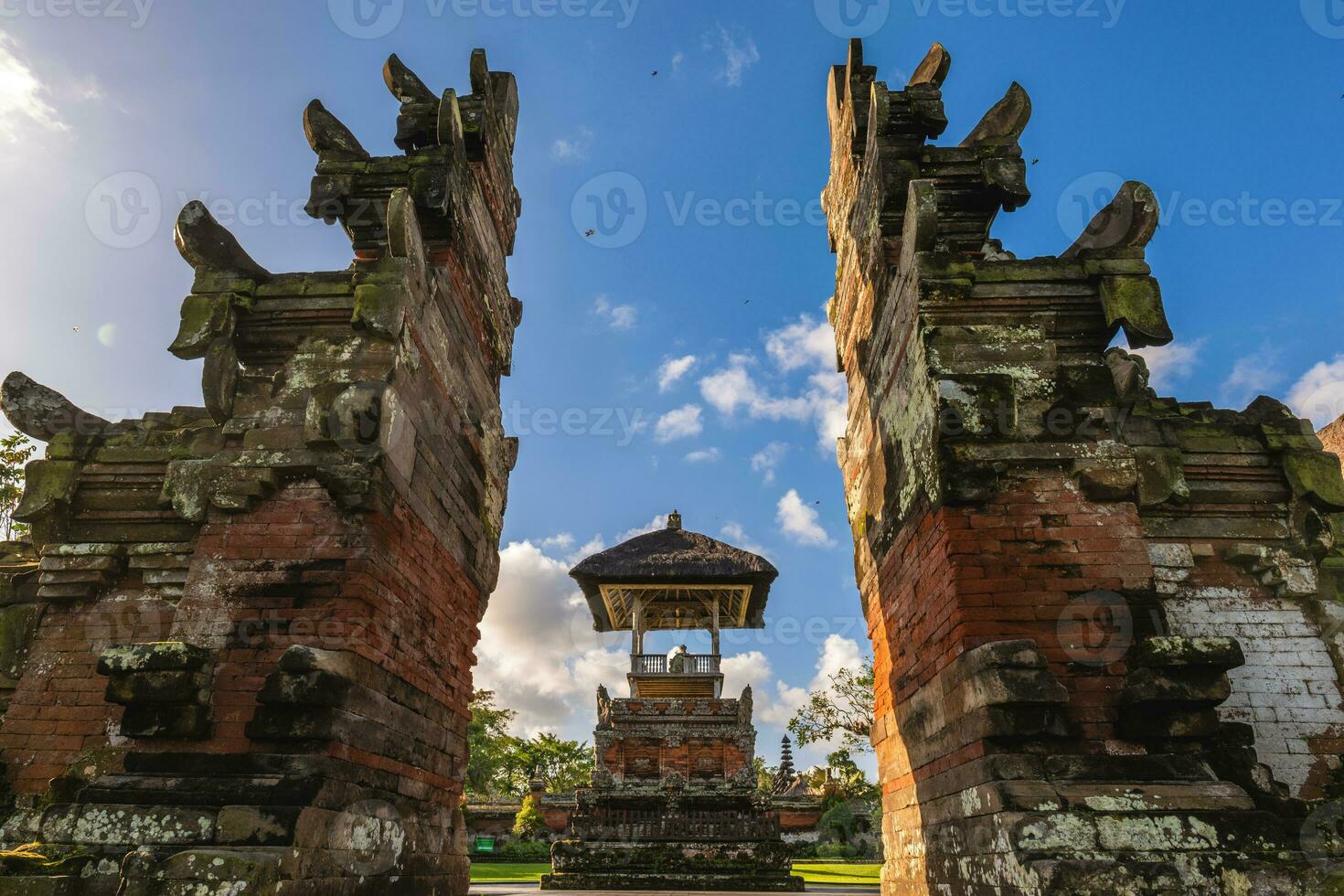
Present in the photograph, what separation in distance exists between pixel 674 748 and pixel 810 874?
3807 mm

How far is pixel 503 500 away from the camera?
7.48 meters

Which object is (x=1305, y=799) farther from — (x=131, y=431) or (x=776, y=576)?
(x=776, y=576)

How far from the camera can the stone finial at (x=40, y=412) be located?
5.42m

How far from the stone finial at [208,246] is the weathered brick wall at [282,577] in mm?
17

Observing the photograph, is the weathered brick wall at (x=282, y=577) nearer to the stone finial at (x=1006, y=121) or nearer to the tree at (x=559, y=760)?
the stone finial at (x=1006, y=121)

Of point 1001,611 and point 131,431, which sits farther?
point 131,431

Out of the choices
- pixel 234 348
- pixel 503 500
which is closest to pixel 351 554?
pixel 234 348

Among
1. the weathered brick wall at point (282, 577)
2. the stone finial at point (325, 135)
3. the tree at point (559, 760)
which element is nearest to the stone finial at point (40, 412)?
the weathered brick wall at point (282, 577)

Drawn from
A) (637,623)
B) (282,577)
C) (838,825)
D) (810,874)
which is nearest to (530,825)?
(637,623)

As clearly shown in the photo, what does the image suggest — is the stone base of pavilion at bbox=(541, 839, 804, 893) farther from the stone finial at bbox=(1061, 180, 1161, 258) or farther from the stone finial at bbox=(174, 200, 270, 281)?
the stone finial at bbox=(1061, 180, 1161, 258)

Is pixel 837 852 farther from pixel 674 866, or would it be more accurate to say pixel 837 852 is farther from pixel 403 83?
pixel 403 83

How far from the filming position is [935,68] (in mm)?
6562

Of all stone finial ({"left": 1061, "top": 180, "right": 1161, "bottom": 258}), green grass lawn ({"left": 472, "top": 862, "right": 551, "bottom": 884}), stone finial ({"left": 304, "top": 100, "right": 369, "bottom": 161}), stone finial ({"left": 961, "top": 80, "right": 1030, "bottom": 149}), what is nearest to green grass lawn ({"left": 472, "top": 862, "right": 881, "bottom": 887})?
green grass lawn ({"left": 472, "top": 862, "right": 551, "bottom": 884})

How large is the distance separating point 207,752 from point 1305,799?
5.79 metres
